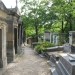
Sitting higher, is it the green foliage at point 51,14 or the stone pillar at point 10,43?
the green foliage at point 51,14

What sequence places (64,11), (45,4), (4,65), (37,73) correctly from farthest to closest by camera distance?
(45,4) → (64,11) → (4,65) → (37,73)

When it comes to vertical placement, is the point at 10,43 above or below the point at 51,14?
below

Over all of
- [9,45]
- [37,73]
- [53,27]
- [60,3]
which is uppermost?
[60,3]

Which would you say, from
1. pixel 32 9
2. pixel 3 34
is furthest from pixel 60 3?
pixel 3 34

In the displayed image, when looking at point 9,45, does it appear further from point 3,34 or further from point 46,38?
point 46,38

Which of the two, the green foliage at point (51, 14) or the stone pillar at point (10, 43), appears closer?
the stone pillar at point (10, 43)

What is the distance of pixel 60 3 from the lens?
23.3m

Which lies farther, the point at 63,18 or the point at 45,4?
the point at 45,4

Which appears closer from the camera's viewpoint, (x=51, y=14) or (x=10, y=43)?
(x=10, y=43)

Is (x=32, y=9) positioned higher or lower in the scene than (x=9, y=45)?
higher

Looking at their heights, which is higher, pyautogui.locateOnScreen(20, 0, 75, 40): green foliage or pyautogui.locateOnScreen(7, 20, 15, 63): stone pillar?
pyautogui.locateOnScreen(20, 0, 75, 40): green foliage

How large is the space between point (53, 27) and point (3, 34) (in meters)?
17.4

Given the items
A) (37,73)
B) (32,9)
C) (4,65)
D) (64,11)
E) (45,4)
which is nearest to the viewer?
(37,73)

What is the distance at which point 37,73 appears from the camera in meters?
10.8
